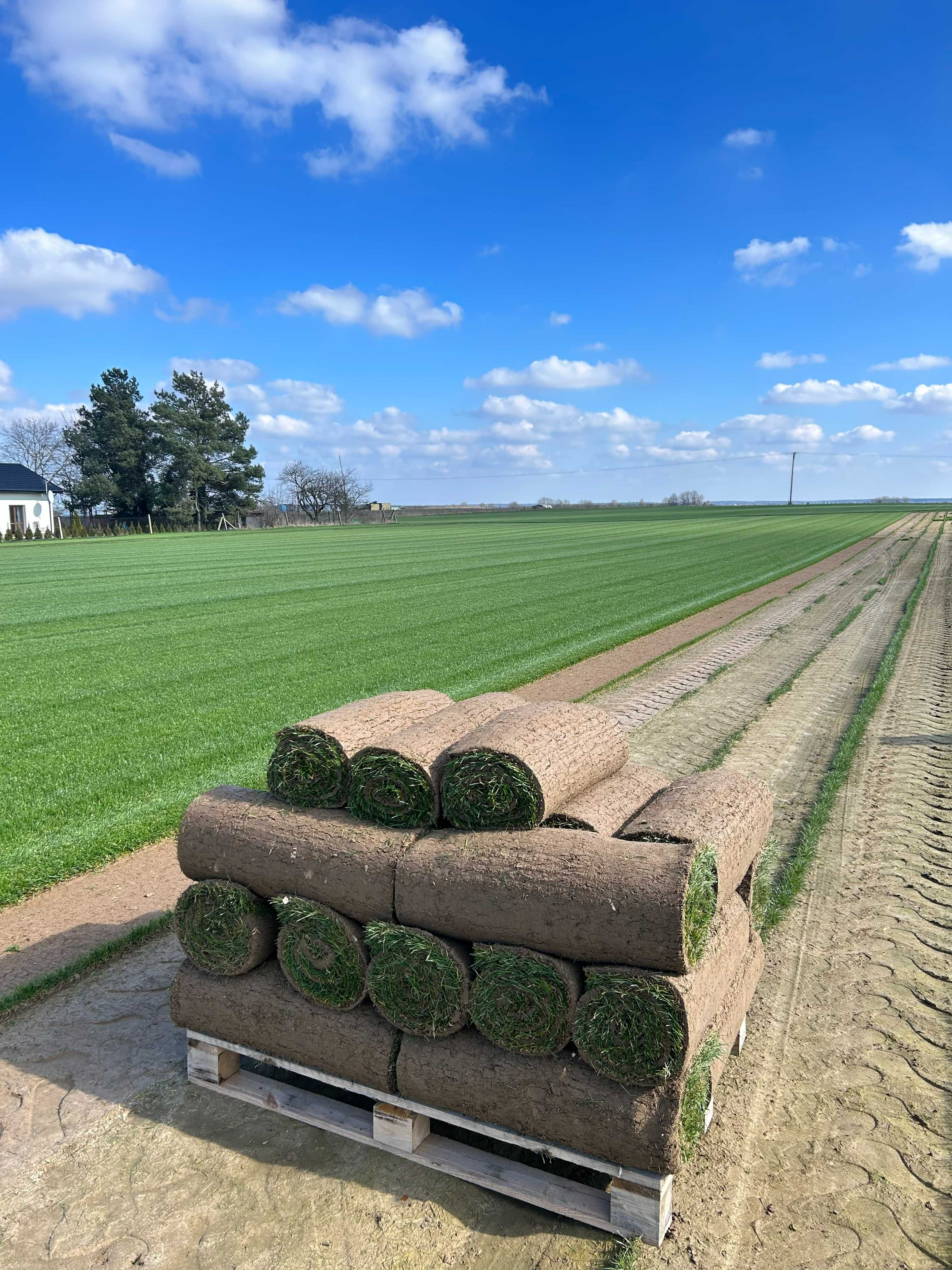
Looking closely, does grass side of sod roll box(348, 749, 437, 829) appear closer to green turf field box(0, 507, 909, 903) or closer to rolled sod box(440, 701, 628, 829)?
rolled sod box(440, 701, 628, 829)

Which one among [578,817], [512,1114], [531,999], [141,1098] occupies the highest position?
[578,817]

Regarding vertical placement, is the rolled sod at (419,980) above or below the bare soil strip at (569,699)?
above

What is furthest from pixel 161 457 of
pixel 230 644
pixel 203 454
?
pixel 230 644

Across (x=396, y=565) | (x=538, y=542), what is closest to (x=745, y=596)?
(x=396, y=565)

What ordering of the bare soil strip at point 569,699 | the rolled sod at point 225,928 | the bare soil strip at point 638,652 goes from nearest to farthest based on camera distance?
the rolled sod at point 225,928
the bare soil strip at point 569,699
the bare soil strip at point 638,652

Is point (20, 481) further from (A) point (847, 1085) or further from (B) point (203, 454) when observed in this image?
(A) point (847, 1085)

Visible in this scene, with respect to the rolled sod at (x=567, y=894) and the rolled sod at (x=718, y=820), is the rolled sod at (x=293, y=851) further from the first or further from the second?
the rolled sod at (x=718, y=820)

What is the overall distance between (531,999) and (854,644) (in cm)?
1475

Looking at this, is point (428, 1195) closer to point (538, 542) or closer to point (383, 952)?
point (383, 952)

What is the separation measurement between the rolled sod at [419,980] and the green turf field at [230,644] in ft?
12.6

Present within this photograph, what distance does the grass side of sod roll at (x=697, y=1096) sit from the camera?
10.8ft

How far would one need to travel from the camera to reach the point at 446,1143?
3703 mm

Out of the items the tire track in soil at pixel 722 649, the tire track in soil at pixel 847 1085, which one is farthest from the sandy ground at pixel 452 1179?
the tire track in soil at pixel 722 649

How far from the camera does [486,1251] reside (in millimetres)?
3238
